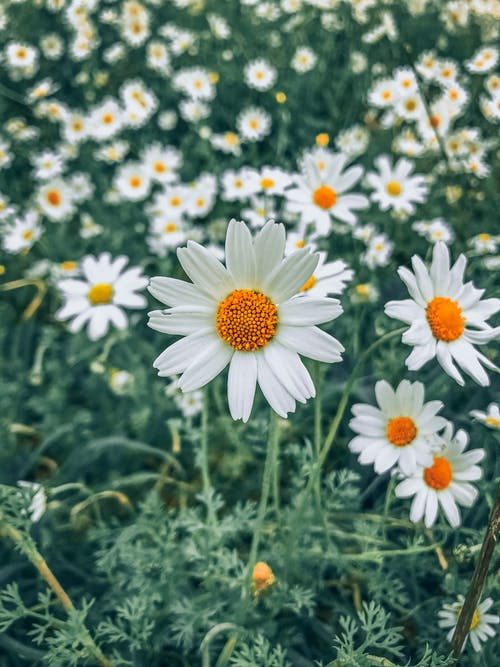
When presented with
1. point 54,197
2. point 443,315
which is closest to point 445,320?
point 443,315

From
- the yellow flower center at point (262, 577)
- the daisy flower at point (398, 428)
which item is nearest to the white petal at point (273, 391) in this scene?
the daisy flower at point (398, 428)

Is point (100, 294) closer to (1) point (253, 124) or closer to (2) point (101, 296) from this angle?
(2) point (101, 296)

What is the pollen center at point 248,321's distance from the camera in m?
0.98

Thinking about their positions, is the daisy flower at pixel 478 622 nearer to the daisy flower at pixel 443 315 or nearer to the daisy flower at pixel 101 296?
the daisy flower at pixel 443 315

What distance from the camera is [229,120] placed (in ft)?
8.99

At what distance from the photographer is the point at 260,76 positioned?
263cm

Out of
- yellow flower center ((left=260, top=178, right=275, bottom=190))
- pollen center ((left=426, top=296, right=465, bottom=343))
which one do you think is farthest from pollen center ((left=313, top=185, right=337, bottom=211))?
pollen center ((left=426, top=296, right=465, bottom=343))

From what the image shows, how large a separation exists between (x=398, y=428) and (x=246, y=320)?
0.46m

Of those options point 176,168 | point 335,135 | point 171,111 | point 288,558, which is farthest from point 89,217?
point 288,558

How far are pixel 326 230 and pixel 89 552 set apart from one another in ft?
3.68

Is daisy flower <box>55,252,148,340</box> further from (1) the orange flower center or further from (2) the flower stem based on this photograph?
(2) the flower stem

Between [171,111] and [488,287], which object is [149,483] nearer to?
[488,287]

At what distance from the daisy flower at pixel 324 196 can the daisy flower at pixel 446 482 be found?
0.61 meters

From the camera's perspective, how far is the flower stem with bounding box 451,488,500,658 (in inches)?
38.6
